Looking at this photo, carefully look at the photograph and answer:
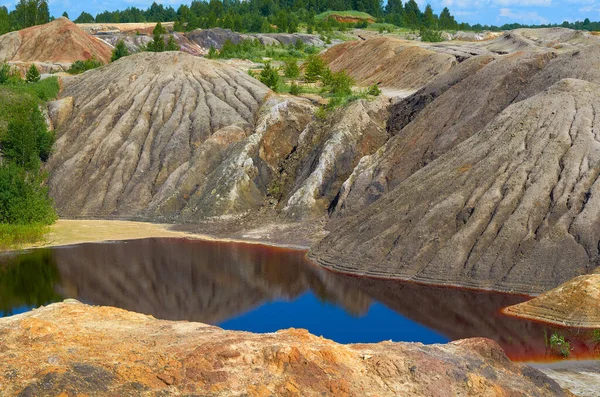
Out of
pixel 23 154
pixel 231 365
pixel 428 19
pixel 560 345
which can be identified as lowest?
pixel 560 345

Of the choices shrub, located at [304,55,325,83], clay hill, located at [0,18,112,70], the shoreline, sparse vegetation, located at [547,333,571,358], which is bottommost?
the shoreline

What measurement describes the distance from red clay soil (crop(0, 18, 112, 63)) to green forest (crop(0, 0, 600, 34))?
12.2 meters

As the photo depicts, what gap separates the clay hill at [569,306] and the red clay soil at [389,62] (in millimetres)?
36167

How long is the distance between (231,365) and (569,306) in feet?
46.1

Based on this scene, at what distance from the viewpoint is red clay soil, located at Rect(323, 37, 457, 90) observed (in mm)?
61281

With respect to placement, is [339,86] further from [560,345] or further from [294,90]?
[560,345]

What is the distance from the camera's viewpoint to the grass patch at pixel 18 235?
3797cm

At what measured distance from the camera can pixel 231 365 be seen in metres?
14.7

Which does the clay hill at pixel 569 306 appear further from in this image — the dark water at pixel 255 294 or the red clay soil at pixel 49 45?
the red clay soil at pixel 49 45

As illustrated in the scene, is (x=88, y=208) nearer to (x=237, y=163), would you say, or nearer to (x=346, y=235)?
(x=237, y=163)

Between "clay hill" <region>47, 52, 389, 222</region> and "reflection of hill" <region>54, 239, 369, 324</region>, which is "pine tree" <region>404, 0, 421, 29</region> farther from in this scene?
"reflection of hill" <region>54, 239, 369, 324</region>

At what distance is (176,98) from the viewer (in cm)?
5453

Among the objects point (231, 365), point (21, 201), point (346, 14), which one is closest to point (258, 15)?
point (346, 14)

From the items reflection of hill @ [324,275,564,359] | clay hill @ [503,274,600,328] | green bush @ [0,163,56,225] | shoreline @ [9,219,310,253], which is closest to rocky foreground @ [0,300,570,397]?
reflection of hill @ [324,275,564,359]
